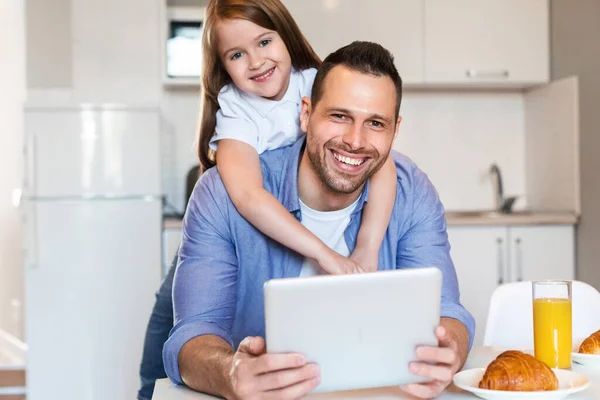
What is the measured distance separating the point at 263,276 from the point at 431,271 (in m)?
0.68

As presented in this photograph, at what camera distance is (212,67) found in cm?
189

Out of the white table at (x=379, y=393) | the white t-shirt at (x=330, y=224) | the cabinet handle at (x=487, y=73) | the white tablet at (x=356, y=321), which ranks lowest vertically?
the white table at (x=379, y=393)

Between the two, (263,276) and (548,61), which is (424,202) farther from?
(548,61)

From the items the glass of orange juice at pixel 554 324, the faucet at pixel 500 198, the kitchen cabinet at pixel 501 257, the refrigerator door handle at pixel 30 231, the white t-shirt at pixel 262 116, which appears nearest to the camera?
the glass of orange juice at pixel 554 324

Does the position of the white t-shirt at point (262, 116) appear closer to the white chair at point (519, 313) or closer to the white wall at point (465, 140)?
the white chair at point (519, 313)

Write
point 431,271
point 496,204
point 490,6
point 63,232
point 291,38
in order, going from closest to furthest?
point 431,271 < point 291,38 < point 63,232 < point 490,6 < point 496,204

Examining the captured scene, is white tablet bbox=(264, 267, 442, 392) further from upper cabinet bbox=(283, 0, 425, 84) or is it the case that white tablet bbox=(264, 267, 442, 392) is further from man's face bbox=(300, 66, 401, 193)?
upper cabinet bbox=(283, 0, 425, 84)

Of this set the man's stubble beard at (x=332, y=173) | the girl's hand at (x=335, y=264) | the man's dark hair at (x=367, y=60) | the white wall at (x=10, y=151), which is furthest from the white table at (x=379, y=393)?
the white wall at (x=10, y=151)

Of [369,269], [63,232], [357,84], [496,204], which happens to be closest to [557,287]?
[369,269]

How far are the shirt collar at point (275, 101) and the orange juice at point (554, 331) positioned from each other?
A: 0.79 meters

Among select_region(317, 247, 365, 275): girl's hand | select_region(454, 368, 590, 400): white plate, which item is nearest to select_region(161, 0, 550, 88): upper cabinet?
select_region(317, 247, 365, 275): girl's hand

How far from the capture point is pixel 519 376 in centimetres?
114

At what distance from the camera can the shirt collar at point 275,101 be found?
73.4 inches

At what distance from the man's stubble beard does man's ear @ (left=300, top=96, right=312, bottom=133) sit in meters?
0.06
